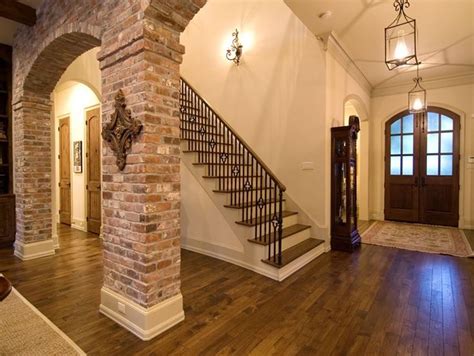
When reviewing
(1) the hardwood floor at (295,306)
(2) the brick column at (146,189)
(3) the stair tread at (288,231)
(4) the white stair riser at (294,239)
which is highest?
(2) the brick column at (146,189)

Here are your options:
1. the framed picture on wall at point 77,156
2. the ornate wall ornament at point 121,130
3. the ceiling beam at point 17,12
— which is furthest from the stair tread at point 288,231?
the framed picture on wall at point 77,156

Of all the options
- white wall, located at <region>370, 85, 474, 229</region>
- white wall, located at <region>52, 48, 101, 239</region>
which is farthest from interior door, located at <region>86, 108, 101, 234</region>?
white wall, located at <region>370, 85, 474, 229</region>

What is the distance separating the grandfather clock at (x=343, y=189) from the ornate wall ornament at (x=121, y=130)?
10.7ft

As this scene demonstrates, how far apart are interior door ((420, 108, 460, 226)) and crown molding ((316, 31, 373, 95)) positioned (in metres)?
1.82

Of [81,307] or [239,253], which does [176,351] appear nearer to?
[81,307]

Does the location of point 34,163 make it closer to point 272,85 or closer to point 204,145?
point 204,145

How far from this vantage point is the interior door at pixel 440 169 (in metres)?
5.99

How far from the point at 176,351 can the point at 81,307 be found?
1220mm

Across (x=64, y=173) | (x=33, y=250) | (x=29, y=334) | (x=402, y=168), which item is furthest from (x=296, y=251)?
(x=64, y=173)

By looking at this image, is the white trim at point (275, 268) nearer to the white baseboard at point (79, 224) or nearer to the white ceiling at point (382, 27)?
the white baseboard at point (79, 224)

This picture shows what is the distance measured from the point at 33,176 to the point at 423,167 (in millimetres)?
7579

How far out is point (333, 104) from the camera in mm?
4574

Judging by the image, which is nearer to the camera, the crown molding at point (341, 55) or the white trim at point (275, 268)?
the white trim at point (275, 268)

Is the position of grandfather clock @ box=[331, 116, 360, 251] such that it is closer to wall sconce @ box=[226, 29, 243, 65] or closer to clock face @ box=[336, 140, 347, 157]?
clock face @ box=[336, 140, 347, 157]
